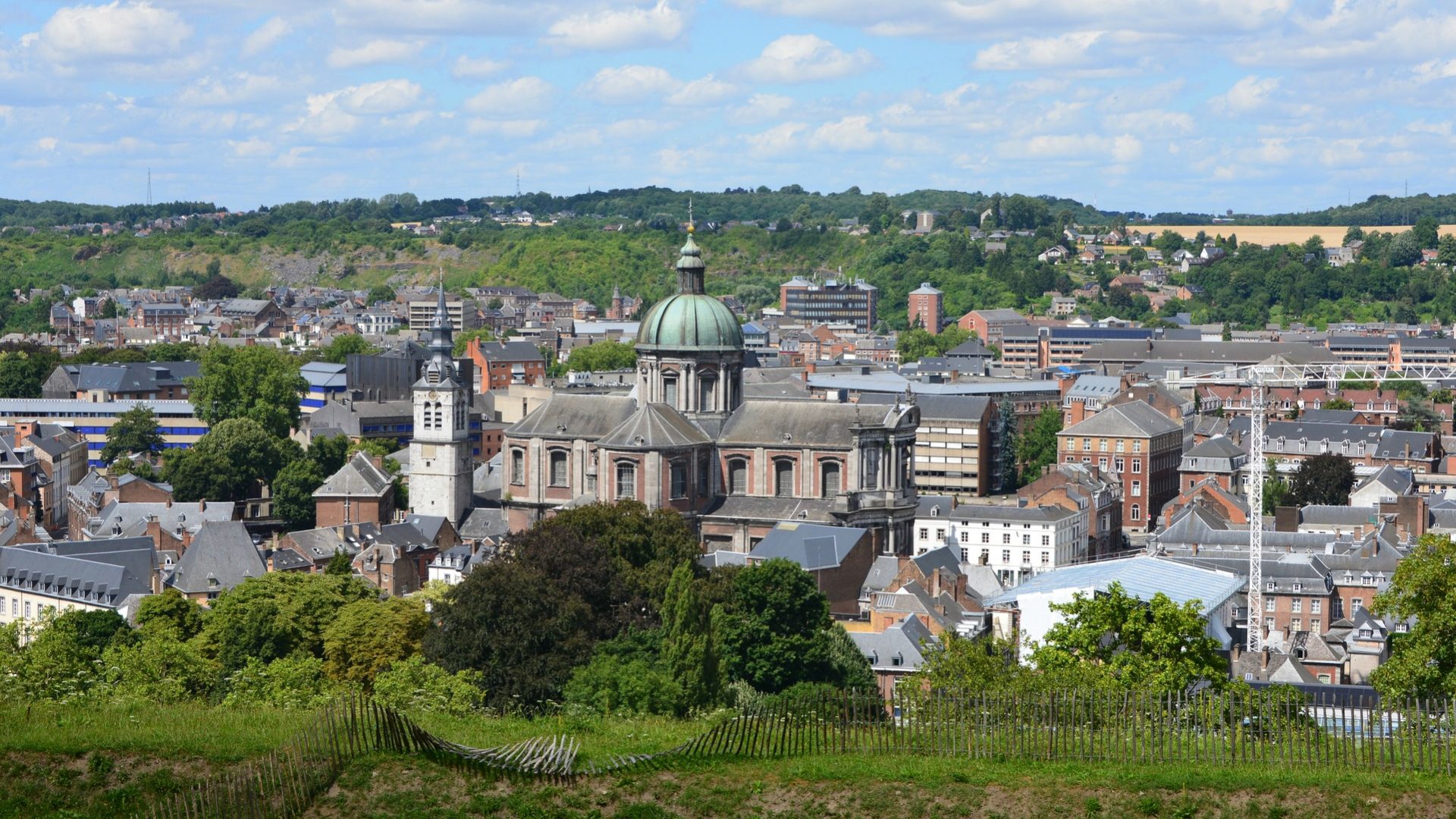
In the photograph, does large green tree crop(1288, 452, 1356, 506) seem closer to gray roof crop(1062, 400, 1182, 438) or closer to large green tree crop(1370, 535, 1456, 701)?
gray roof crop(1062, 400, 1182, 438)

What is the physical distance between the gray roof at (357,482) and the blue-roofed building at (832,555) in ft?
78.1

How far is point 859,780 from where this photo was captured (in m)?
31.5

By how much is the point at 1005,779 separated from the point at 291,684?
23.2 m

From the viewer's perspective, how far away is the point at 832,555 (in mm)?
75938

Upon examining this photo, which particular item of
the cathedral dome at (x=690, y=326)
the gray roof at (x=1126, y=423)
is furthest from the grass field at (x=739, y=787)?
the gray roof at (x=1126, y=423)

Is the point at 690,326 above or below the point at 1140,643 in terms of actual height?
above

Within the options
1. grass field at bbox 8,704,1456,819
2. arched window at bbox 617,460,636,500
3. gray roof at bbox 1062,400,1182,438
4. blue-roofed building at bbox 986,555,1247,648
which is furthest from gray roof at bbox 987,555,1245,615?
gray roof at bbox 1062,400,1182,438

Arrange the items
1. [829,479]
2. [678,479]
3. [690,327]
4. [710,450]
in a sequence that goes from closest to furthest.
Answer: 1. [678,479]
2. [829,479]
3. [710,450]
4. [690,327]

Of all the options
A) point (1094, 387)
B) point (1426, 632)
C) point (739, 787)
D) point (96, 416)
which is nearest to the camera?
point (739, 787)

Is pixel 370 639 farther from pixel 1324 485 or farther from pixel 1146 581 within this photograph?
pixel 1324 485

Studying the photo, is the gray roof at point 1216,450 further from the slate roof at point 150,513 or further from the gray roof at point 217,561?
the gray roof at point 217,561

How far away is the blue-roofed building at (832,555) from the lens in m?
74.9

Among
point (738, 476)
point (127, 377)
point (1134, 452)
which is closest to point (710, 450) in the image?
point (738, 476)

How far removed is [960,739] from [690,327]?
53.8m
